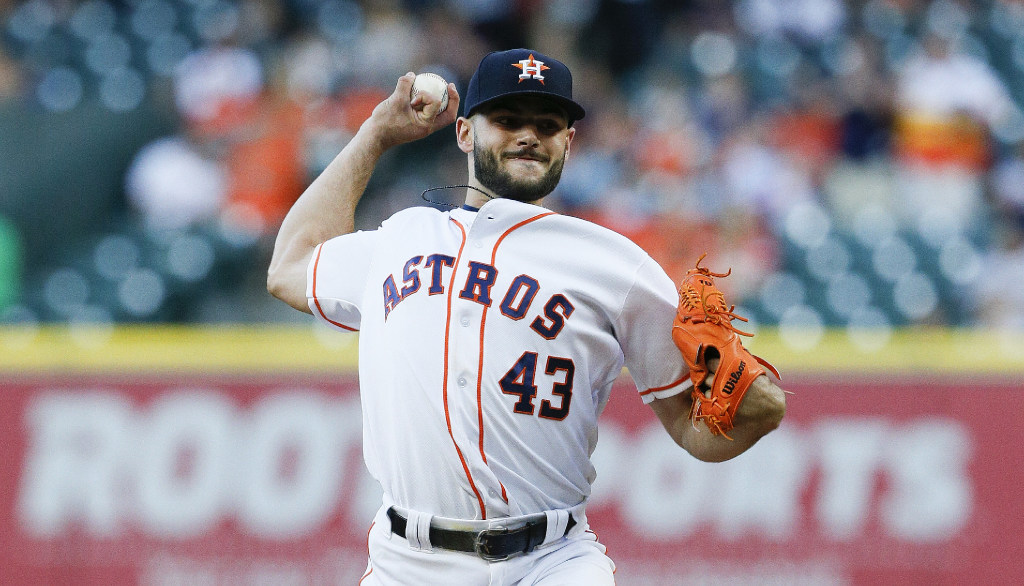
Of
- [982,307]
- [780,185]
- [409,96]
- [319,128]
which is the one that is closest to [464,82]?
[319,128]

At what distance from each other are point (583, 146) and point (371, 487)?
3.27 meters

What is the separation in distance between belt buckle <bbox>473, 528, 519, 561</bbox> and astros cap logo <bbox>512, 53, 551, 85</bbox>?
1038 mm

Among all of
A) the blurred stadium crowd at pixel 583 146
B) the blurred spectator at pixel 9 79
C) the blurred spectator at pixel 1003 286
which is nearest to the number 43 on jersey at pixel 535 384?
the blurred stadium crowd at pixel 583 146

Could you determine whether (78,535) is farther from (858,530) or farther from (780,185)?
(780,185)

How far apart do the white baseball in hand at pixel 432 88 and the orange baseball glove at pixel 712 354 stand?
0.81 m

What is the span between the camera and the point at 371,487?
18.9 ft

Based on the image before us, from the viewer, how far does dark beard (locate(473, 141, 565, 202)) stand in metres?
2.84

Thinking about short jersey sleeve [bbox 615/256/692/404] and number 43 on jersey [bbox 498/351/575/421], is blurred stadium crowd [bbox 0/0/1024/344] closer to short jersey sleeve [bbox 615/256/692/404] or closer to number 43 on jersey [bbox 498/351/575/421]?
short jersey sleeve [bbox 615/256/692/404]

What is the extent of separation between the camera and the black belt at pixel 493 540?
266 centimetres

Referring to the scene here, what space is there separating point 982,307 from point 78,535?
5.43 meters

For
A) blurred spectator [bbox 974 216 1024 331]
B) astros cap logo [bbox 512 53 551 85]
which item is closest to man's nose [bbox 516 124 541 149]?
astros cap logo [bbox 512 53 551 85]

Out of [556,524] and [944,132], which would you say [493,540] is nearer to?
[556,524]

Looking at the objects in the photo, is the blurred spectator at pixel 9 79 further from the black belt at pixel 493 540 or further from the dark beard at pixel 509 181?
the black belt at pixel 493 540

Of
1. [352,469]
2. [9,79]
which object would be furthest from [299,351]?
[9,79]
